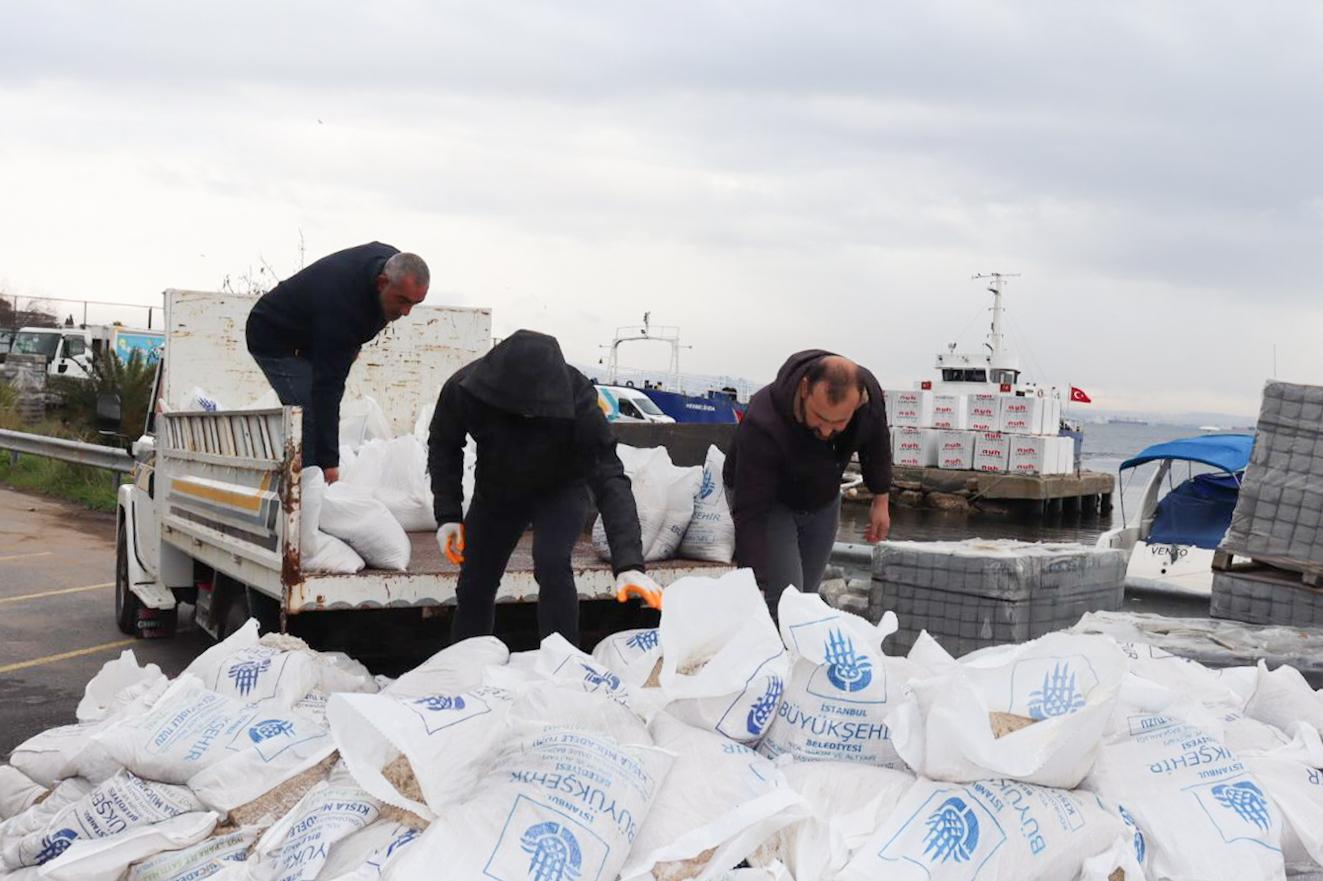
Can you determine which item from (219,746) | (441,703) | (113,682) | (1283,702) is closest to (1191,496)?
(1283,702)

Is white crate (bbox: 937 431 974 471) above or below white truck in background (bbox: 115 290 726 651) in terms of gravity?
below

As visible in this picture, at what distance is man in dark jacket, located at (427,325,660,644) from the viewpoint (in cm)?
411

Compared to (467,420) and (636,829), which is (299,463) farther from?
(636,829)

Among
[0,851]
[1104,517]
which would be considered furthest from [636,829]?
[1104,517]

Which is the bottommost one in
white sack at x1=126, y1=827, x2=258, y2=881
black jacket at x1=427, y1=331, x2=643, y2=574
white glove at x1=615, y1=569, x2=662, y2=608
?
white sack at x1=126, y1=827, x2=258, y2=881

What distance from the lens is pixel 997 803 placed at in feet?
8.77

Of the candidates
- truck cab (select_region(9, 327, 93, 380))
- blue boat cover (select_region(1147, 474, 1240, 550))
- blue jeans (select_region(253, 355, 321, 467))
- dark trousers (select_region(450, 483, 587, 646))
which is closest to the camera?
dark trousers (select_region(450, 483, 587, 646))

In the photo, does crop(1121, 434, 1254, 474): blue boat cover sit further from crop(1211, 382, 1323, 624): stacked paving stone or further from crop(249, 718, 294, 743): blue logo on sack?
crop(249, 718, 294, 743): blue logo on sack

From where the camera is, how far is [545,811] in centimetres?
253

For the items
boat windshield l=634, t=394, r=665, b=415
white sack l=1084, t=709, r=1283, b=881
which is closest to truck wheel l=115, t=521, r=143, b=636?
white sack l=1084, t=709, r=1283, b=881

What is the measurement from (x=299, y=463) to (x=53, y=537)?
733cm

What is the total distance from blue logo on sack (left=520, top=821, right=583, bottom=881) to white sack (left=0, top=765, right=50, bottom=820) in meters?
1.65

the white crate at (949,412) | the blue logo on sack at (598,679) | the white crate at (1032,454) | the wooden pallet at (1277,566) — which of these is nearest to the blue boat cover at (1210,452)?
the wooden pallet at (1277,566)

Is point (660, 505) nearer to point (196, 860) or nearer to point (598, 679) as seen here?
point (598, 679)
